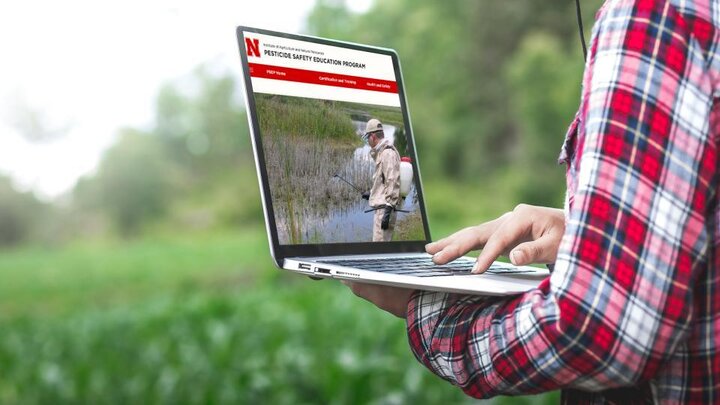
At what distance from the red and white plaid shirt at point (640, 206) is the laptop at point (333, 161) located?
21 centimetres

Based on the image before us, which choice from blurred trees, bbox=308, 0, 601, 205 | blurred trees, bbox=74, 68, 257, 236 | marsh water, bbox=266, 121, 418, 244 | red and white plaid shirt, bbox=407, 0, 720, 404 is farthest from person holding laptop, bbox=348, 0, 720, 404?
blurred trees, bbox=74, 68, 257, 236

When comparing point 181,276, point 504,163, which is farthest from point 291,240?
point 504,163

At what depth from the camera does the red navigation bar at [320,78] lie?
1.14 metres

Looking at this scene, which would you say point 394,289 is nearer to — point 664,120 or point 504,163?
point 664,120

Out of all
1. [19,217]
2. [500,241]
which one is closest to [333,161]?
[500,241]

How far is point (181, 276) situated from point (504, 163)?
23.2ft

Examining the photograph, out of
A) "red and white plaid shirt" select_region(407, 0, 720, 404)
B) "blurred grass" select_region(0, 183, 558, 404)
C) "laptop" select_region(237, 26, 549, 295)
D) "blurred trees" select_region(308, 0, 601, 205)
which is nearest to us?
"red and white plaid shirt" select_region(407, 0, 720, 404)

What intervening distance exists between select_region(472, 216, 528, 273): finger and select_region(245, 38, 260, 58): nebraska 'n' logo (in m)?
0.39

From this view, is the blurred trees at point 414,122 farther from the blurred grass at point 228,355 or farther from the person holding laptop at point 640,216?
the person holding laptop at point 640,216

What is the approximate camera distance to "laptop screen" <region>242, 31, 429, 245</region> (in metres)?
1.11

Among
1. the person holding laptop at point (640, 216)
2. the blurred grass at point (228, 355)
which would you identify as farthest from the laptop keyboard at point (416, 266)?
the blurred grass at point (228, 355)

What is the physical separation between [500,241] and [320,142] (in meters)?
0.28

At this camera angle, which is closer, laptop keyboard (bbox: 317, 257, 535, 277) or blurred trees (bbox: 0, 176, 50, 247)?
laptop keyboard (bbox: 317, 257, 535, 277)

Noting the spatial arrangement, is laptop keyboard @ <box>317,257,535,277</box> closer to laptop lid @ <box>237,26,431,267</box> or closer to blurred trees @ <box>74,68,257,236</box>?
laptop lid @ <box>237,26,431,267</box>
